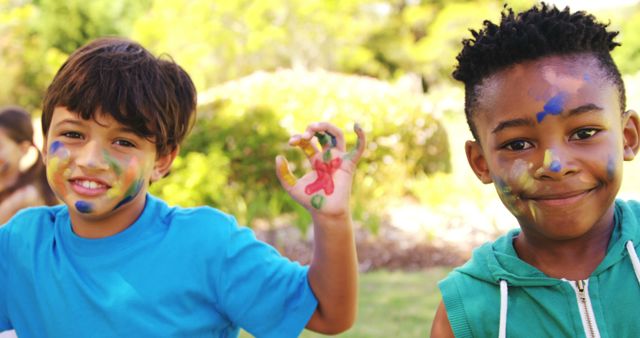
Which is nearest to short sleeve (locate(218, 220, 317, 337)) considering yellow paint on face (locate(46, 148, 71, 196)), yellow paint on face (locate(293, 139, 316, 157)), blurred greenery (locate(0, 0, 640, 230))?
yellow paint on face (locate(293, 139, 316, 157))

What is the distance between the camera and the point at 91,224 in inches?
92.2

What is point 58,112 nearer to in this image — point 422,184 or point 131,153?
point 131,153

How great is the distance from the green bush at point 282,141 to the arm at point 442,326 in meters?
4.74

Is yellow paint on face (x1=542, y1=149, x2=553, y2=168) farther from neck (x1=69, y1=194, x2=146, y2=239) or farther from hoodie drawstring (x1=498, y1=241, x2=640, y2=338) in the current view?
neck (x1=69, y1=194, x2=146, y2=239)

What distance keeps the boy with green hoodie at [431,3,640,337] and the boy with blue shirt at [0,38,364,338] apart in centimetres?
39

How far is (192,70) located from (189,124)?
50.2 ft

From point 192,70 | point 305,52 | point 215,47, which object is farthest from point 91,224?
point 305,52

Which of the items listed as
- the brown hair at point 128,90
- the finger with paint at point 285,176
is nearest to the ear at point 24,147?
the brown hair at point 128,90

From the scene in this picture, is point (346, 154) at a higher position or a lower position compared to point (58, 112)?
lower

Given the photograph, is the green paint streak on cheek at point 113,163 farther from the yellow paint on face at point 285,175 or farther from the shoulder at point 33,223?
the yellow paint on face at point 285,175

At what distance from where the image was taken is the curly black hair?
6.65ft

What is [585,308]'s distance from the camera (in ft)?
6.50

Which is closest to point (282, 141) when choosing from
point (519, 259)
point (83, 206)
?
point (83, 206)

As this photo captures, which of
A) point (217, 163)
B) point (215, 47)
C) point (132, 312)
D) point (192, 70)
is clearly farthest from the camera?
point (215, 47)
